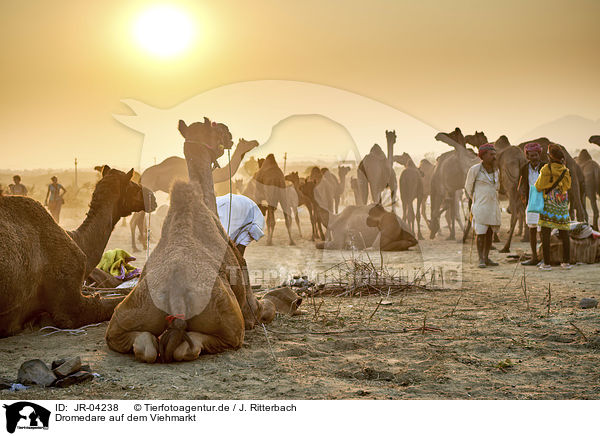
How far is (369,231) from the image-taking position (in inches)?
508

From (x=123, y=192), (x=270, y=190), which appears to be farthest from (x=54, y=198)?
(x=123, y=192)

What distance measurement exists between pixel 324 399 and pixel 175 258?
53.7 inches

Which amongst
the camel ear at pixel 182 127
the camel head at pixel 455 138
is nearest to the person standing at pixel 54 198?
the camel head at pixel 455 138

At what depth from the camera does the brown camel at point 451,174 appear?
15359 mm

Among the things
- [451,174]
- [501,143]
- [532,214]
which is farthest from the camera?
[451,174]

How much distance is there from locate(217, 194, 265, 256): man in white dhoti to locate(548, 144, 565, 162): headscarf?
4.34m

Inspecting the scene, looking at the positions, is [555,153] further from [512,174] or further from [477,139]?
[477,139]

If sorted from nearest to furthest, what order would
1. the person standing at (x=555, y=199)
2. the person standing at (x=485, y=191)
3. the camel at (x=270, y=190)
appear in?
the person standing at (x=555, y=199), the person standing at (x=485, y=191), the camel at (x=270, y=190)

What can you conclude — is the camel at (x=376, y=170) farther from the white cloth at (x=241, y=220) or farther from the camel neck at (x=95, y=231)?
the camel neck at (x=95, y=231)

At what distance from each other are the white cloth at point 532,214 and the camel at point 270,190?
6545 millimetres

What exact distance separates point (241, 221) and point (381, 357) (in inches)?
111

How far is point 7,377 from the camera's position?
382 centimetres

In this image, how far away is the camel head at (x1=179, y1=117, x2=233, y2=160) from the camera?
5.35m
